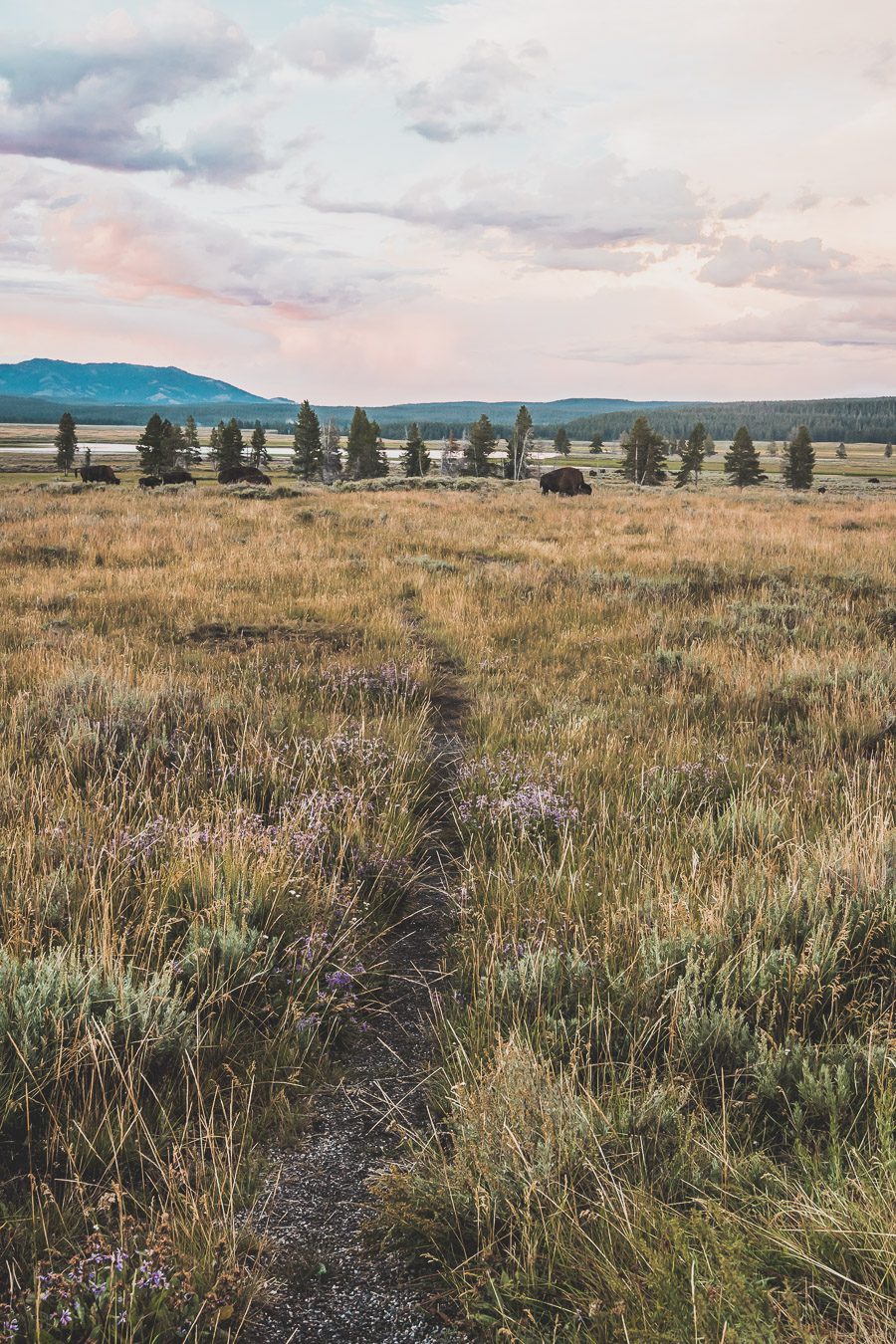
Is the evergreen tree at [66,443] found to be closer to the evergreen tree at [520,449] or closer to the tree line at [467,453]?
the tree line at [467,453]

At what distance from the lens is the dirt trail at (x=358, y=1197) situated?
1.73 meters

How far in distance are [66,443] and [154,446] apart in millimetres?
31096

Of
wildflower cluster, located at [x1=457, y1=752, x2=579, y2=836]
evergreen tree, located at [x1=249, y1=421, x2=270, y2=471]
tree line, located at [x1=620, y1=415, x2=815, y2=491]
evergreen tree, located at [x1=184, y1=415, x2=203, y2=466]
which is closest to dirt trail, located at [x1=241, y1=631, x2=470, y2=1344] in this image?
wildflower cluster, located at [x1=457, y1=752, x2=579, y2=836]

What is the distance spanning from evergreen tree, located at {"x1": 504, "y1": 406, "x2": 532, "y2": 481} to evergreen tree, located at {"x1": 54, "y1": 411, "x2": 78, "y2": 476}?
5146 centimetres

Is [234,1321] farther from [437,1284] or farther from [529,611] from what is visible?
[529,611]

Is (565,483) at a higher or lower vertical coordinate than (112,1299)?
higher

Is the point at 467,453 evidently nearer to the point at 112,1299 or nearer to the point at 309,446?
the point at 309,446

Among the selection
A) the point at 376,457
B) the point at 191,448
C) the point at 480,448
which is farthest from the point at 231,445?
the point at 191,448

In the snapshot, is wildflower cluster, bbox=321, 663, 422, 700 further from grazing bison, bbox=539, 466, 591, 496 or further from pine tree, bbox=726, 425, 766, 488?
pine tree, bbox=726, 425, 766, 488

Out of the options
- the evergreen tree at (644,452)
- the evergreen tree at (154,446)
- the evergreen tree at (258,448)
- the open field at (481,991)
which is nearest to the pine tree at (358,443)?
the evergreen tree at (154,446)

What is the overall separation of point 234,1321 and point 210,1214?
0.22 metres

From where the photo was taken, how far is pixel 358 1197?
6.77 feet

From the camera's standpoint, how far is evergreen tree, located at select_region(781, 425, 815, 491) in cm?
7394

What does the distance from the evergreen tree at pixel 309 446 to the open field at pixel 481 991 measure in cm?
8197
